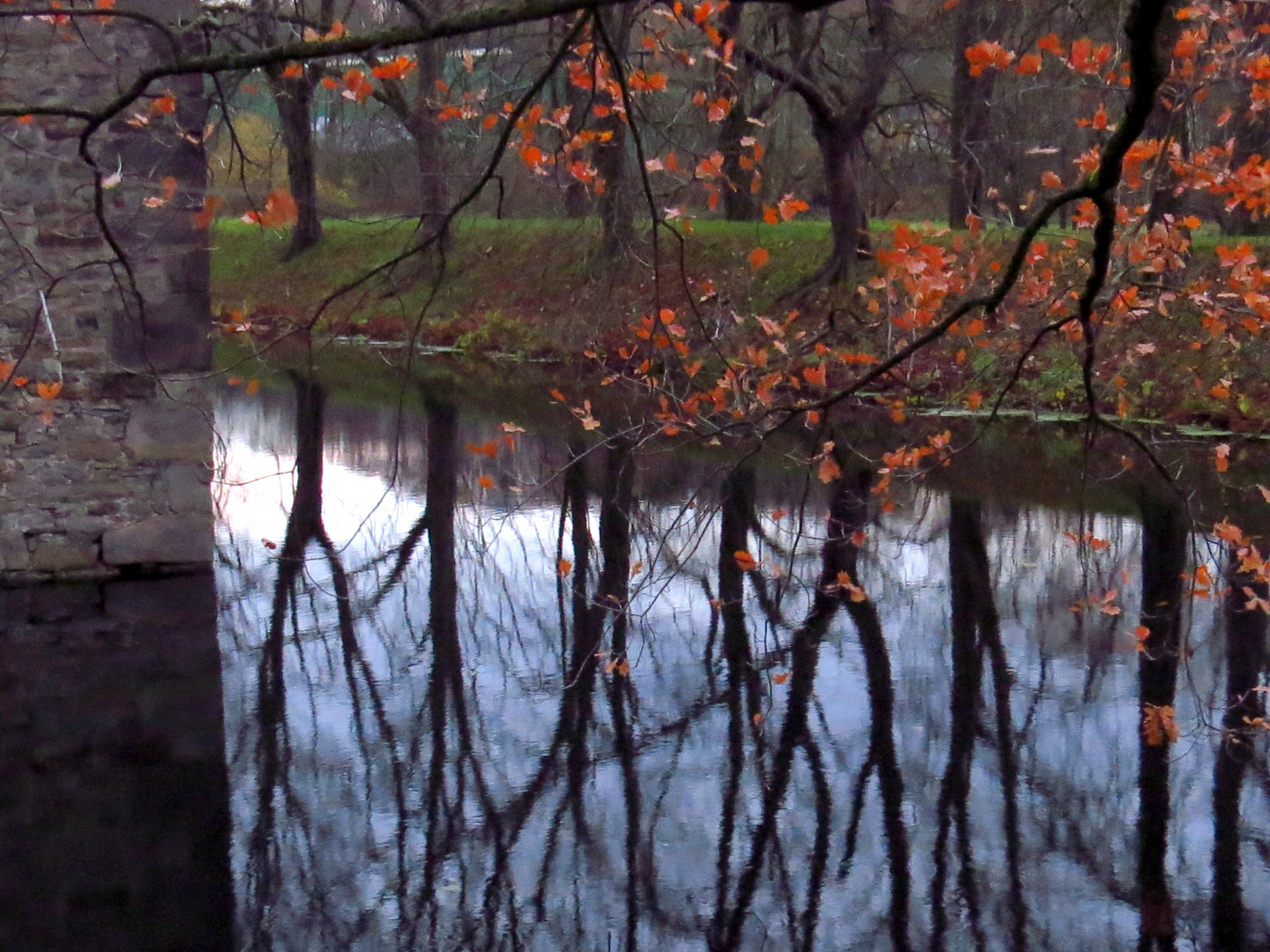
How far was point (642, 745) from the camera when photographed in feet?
21.0

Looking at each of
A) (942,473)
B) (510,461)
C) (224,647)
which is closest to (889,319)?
(224,647)

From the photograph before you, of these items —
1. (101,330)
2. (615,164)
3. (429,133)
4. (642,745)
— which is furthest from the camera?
(429,133)

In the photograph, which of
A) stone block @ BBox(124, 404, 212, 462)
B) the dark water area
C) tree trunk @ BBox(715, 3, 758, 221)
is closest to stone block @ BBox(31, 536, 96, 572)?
the dark water area

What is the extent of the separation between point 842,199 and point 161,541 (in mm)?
12888

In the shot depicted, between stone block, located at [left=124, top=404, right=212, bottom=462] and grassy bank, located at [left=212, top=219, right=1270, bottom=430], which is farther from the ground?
grassy bank, located at [left=212, top=219, right=1270, bottom=430]

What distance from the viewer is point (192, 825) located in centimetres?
554

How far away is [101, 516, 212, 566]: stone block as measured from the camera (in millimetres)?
8992

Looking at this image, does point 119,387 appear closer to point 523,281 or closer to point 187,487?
point 187,487

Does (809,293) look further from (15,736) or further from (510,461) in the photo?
(15,736)

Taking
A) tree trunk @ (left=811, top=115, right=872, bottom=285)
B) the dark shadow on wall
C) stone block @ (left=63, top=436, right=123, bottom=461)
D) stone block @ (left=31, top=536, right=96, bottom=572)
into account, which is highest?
tree trunk @ (left=811, top=115, right=872, bottom=285)

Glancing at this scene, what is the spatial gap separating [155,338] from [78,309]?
1.55 ft

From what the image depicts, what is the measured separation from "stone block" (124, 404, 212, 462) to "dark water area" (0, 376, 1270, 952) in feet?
2.78

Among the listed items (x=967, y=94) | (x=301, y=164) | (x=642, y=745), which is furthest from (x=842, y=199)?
(x=642, y=745)

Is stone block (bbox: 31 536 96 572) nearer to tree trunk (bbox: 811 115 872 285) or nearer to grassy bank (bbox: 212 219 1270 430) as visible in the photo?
grassy bank (bbox: 212 219 1270 430)
